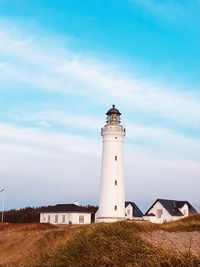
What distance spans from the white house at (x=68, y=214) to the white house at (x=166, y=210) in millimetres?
6952

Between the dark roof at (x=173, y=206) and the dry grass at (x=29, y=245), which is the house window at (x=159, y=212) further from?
the dry grass at (x=29, y=245)

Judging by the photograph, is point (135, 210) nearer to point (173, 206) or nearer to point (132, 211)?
point (132, 211)

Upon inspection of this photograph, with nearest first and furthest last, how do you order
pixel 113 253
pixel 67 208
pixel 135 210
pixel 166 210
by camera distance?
pixel 113 253 < pixel 166 210 < pixel 67 208 < pixel 135 210

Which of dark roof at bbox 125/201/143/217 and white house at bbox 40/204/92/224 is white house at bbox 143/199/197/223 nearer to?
dark roof at bbox 125/201/143/217

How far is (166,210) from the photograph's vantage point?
55.6m

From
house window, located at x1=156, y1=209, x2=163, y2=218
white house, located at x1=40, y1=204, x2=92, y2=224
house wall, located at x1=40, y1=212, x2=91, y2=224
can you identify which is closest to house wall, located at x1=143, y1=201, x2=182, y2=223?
house window, located at x1=156, y1=209, x2=163, y2=218

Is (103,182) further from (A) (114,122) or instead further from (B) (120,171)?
(A) (114,122)

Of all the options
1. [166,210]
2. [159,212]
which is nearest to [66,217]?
[159,212]

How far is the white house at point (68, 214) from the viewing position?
56.1 meters

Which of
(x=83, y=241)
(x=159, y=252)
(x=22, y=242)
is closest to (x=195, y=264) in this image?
(x=159, y=252)

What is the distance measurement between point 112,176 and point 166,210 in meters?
15.6

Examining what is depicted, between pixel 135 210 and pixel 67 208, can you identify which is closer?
pixel 67 208

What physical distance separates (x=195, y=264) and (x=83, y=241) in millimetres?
3912

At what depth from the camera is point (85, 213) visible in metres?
56.8
